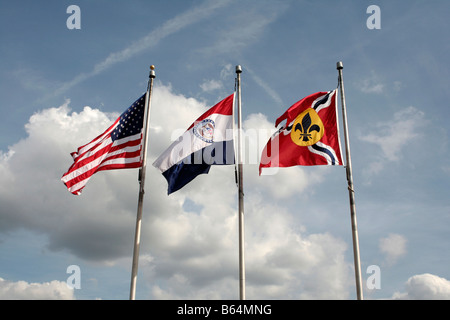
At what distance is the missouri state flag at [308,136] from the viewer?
2158 centimetres

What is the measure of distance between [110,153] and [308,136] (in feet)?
35.6

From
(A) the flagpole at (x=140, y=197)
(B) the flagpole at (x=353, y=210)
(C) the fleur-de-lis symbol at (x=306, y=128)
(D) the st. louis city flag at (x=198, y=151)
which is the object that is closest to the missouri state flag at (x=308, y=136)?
(C) the fleur-de-lis symbol at (x=306, y=128)

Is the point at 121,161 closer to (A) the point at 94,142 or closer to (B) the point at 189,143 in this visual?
(A) the point at 94,142

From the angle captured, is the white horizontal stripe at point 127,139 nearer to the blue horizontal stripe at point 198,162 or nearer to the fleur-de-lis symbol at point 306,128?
Result: the blue horizontal stripe at point 198,162

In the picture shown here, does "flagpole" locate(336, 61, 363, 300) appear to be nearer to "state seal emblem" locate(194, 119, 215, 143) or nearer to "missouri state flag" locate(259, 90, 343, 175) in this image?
"missouri state flag" locate(259, 90, 343, 175)

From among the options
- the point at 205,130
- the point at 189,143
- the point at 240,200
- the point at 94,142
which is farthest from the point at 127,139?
the point at 240,200

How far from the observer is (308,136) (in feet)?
72.1

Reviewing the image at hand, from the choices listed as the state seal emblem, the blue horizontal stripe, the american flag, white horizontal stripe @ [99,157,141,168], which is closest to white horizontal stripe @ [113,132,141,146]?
the american flag

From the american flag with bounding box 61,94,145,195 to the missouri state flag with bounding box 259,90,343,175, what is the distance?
7275 mm

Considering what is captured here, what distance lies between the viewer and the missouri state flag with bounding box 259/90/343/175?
2158 centimetres
